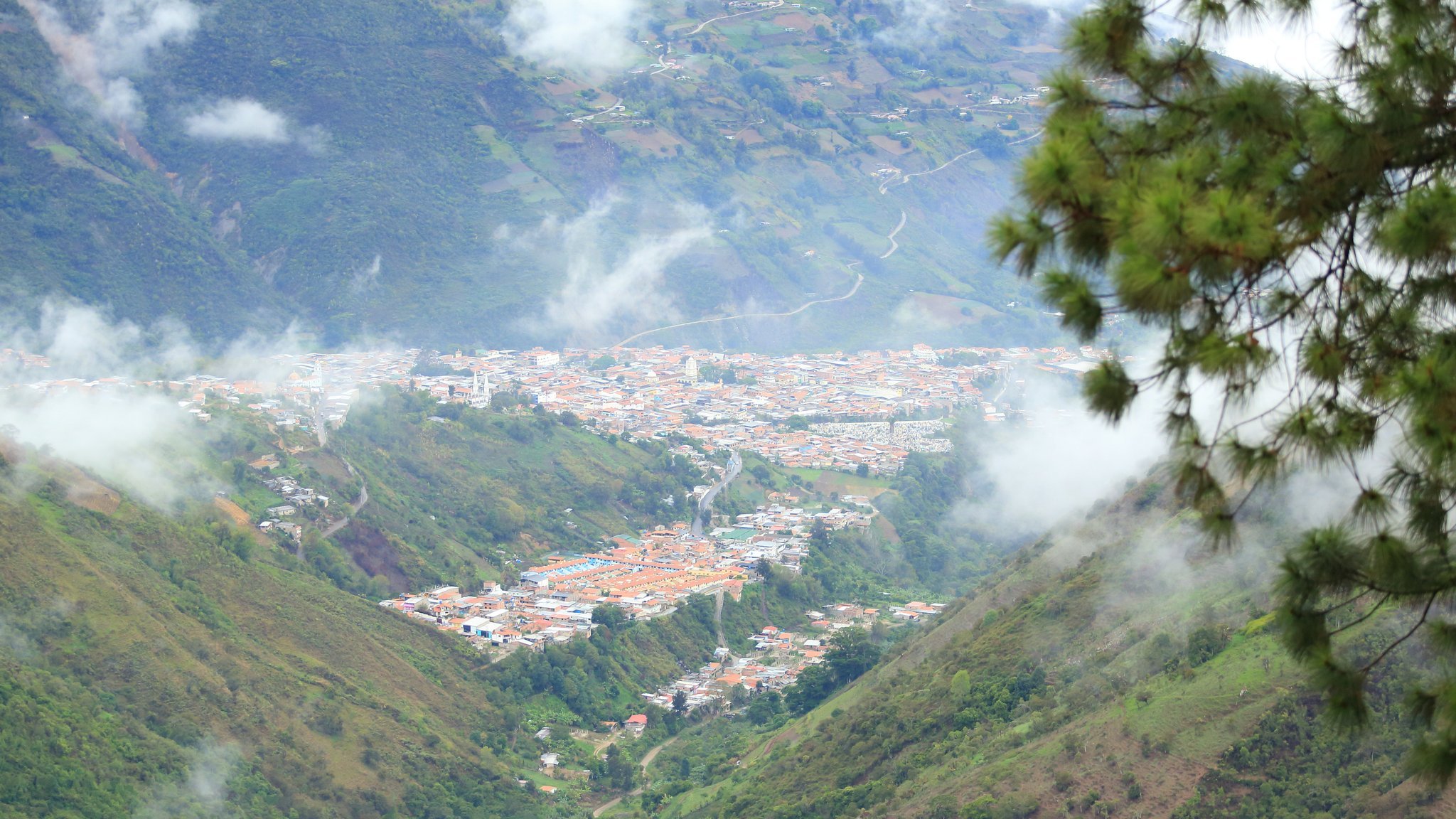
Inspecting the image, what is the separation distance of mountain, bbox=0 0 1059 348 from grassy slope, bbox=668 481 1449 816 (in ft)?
131

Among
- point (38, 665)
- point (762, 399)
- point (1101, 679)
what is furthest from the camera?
point (762, 399)

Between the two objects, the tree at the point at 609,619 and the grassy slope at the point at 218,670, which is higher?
the tree at the point at 609,619

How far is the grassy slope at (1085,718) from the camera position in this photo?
1380cm

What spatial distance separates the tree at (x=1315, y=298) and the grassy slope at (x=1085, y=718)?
6.65 meters

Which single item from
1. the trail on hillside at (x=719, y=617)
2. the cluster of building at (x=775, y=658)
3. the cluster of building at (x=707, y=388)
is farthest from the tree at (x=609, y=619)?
the cluster of building at (x=707, y=388)

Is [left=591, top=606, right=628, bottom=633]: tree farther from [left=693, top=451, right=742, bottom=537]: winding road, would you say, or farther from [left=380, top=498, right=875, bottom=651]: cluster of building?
[left=693, top=451, right=742, bottom=537]: winding road

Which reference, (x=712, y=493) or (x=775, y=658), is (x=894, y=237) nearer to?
(x=712, y=493)

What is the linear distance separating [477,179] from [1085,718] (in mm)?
56964

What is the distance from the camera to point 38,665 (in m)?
19.4

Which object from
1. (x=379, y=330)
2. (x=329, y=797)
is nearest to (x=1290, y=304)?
(x=329, y=797)

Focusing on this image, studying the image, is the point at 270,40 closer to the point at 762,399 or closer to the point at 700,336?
the point at 700,336

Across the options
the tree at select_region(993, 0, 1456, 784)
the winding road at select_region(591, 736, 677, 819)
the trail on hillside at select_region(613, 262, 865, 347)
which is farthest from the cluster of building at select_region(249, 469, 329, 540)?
the trail on hillside at select_region(613, 262, 865, 347)

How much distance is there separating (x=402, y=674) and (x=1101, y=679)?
1187cm

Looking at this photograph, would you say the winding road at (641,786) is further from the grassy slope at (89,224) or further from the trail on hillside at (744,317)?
the trail on hillside at (744,317)
